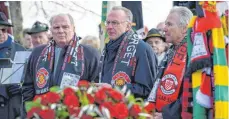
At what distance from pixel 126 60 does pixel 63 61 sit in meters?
0.93

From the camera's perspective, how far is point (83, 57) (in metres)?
8.47

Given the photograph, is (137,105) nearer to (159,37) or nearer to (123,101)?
(123,101)

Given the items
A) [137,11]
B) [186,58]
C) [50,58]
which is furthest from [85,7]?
[186,58]

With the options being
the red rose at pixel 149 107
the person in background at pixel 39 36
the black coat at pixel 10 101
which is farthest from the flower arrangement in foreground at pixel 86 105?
the person in background at pixel 39 36

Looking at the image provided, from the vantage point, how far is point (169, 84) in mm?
7156

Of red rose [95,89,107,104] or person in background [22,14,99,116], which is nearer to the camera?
red rose [95,89,107,104]

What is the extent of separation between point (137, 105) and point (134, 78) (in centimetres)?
202

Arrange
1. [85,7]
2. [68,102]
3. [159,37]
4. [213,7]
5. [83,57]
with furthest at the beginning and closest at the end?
[85,7] → [159,37] → [83,57] → [213,7] → [68,102]

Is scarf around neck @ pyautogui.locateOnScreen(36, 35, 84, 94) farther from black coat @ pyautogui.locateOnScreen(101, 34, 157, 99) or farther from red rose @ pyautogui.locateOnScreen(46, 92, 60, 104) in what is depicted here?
red rose @ pyautogui.locateOnScreen(46, 92, 60, 104)

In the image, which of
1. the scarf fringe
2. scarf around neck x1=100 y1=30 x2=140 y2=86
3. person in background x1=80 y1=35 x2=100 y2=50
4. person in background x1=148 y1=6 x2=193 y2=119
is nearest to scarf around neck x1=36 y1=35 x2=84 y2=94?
scarf around neck x1=100 y1=30 x2=140 y2=86

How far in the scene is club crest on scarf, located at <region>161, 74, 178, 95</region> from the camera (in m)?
7.12

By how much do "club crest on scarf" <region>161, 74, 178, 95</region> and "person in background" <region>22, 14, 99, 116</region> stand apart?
1422mm

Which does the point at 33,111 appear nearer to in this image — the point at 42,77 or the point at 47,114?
the point at 47,114

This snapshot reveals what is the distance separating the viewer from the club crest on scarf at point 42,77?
27.6ft
